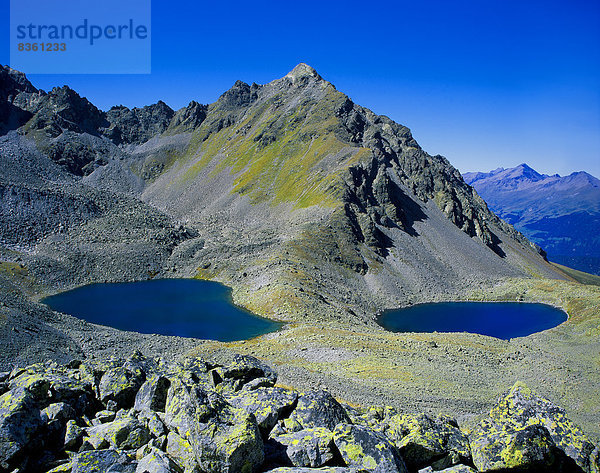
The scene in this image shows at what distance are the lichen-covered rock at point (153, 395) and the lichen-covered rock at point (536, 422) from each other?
10573 millimetres

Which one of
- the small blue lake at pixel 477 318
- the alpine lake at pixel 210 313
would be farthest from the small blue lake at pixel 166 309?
the small blue lake at pixel 477 318

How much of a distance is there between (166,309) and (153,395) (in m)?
64.5

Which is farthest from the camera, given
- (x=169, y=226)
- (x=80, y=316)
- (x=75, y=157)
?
(x=75, y=157)

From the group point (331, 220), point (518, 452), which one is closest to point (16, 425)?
point (518, 452)

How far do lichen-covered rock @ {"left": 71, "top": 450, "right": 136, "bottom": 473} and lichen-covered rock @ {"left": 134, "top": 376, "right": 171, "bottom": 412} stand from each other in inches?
163

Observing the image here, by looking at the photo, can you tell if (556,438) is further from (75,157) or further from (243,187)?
(75,157)

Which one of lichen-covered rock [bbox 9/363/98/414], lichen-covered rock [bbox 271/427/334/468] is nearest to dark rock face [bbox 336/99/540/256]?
Result: lichen-covered rock [bbox 9/363/98/414]

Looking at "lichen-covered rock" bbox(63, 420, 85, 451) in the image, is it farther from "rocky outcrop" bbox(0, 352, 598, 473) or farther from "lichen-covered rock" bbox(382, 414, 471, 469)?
"lichen-covered rock" bbox(382, 414, 471, 469)

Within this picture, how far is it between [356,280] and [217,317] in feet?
121

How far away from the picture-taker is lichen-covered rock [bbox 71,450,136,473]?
950cm

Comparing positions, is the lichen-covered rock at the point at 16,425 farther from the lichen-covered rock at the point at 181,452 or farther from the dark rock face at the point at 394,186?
the dark rock face at the point at 394,186

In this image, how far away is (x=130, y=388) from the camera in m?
15.3

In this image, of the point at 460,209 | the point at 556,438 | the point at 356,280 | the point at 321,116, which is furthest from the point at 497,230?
the point at 556,438

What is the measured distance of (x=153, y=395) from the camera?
14305 mm
